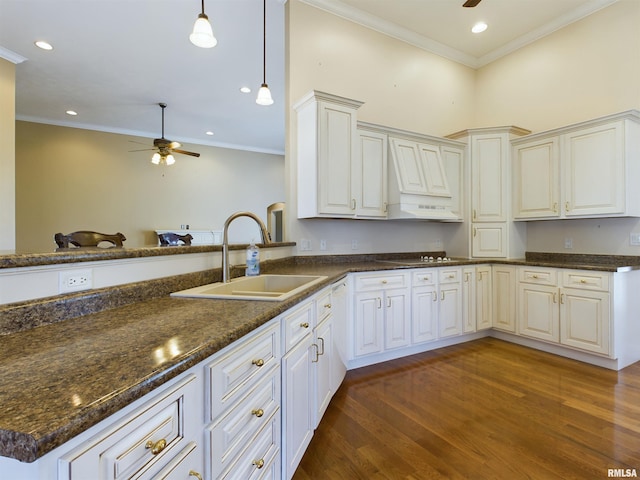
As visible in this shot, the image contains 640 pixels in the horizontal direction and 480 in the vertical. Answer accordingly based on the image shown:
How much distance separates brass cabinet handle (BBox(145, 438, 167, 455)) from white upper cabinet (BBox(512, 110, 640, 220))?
3940 millimetres

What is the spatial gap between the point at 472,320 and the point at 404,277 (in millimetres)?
1108

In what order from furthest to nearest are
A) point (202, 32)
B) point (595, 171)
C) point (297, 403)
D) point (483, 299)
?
point (483, 299)
point (595, 171)
point (202, 32)
point (297, 403)

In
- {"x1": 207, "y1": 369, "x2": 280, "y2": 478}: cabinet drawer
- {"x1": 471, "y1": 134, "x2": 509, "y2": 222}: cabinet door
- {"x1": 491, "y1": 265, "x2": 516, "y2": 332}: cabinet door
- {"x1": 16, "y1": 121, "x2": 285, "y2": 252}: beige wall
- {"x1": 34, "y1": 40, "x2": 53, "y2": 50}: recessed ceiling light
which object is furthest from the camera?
{"x1": 16, "y1": 121, "x2": 285, "y2": 252}: beige wall

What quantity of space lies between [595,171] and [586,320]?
1443 mm

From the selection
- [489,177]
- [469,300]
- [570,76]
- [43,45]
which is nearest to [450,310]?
[469,300]

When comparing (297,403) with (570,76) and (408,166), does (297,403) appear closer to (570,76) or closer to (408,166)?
(408,166)

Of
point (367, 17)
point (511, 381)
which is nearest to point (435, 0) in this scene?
point (367, 17)

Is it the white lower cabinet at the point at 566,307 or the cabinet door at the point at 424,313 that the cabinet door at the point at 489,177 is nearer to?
the white lower cabinet at the point at 566,307

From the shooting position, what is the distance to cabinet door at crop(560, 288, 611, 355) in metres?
2.82

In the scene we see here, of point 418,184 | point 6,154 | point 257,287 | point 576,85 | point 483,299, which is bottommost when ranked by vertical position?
point 483,299

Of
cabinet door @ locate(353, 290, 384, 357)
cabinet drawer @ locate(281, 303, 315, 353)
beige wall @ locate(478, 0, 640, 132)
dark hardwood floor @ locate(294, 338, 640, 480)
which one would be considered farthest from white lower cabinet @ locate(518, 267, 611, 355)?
cabinet drawer @ locate(281, 303, 315, 353)

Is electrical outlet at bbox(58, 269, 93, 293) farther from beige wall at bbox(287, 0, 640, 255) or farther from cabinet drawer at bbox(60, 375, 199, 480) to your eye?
beige wall at bbox(287, 0, 640, 255)

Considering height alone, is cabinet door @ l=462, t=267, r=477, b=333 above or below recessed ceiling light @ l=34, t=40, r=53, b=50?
below

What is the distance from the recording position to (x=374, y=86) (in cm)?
378
